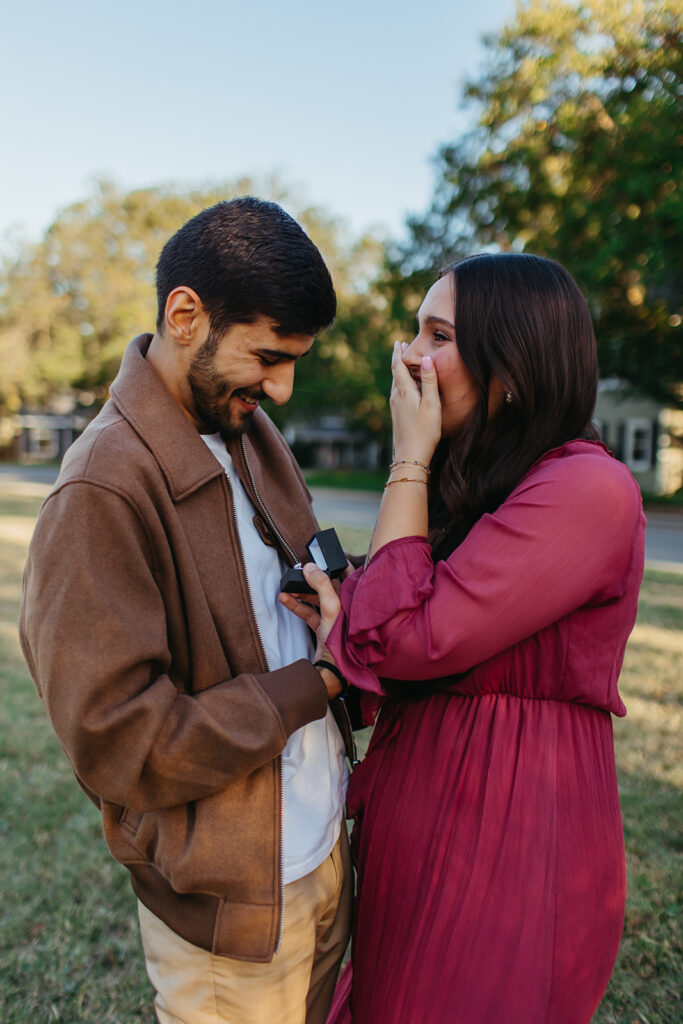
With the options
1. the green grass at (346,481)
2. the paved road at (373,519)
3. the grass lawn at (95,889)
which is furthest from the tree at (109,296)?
the grass lawn at (95,889)

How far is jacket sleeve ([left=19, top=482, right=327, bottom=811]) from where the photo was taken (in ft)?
4.54

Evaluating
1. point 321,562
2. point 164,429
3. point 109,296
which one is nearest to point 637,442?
point 109,296

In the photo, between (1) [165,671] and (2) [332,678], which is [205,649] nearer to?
(1) [165,671]

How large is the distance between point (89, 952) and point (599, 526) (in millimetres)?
2939

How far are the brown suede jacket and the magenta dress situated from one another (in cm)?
28

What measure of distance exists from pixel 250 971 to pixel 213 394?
→ 138 centimetres

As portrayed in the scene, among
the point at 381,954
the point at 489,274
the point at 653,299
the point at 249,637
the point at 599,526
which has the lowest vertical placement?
the point at 381,954

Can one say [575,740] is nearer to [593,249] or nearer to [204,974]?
[204,974]

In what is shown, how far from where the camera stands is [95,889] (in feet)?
11.8

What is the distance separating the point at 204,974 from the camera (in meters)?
1.73

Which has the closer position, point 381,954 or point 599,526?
point 599,526

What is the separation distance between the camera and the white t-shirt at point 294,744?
5.76 ft

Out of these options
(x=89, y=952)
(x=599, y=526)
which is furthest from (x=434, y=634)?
(x=89, y=952)

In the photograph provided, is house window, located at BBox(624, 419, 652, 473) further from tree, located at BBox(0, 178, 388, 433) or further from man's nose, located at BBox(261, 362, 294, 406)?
man's nose, located at BBox(261, 362, 294, 406)
